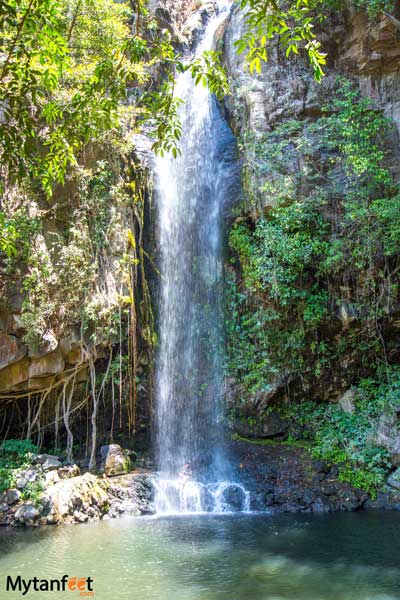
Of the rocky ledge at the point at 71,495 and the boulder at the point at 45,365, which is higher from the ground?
the boulder at the point at 45,365

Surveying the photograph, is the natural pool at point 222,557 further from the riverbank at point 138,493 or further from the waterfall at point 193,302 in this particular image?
the waterfall at point 193,302

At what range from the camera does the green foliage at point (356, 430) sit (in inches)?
320

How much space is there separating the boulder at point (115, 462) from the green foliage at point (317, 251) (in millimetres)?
2900

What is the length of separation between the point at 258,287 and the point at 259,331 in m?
0.95

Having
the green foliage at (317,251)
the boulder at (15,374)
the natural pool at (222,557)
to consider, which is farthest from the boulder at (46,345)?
the green foliage at (317,251)

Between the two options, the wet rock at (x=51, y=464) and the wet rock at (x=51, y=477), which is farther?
the wet rock at (x=51, y=464)

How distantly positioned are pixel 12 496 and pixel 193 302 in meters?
5.26

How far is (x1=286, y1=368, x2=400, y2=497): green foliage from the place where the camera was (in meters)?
8.14

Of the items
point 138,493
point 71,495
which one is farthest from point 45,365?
point 138,493

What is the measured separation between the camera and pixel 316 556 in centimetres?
532

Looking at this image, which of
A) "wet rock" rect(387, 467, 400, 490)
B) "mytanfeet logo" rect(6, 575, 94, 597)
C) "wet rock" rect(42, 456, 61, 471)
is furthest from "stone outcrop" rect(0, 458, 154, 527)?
"wet rock" rect(387, 467, 400, 490)

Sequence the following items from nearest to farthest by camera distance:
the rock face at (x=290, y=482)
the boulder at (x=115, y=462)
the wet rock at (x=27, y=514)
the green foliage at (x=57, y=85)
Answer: the green foliage at (x=57, y=85) < the wet rock at (x=27, y=514) < the rock face at (x=290, y=482) < the boulder at (x=115, y=462)

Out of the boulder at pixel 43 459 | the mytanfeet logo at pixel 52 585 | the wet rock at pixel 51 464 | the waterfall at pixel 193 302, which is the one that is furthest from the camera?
the waterfall at pixel 193 302

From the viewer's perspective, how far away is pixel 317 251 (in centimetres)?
944
